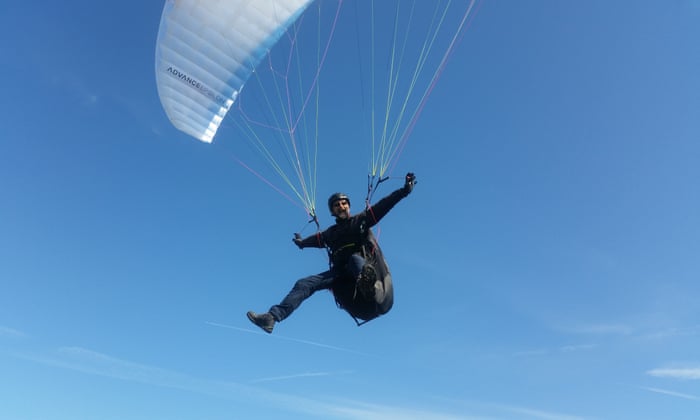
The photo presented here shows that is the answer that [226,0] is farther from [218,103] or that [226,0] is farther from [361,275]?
[361,275]

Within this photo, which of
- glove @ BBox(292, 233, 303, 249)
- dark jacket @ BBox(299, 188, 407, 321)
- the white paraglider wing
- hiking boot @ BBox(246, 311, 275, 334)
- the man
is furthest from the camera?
the white paraglider wing

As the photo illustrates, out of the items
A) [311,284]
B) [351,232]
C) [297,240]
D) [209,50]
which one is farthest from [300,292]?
[209,50]

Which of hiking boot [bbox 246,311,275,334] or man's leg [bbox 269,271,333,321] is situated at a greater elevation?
man's leg [bbox 269,271,333,321]

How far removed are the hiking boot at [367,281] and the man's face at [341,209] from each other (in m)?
1.29

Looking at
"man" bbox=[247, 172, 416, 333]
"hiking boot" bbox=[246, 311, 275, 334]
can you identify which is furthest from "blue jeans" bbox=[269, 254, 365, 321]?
"hiking boot" bbox=[246, 311, 275, 334]

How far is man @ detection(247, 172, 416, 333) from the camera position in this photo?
5863mm

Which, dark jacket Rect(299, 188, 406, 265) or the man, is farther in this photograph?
dark jacket Rect(299, 188, 406, 265)

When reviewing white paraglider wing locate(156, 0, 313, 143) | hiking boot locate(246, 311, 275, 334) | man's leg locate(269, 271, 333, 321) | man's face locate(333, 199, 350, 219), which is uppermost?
white paraglider wing locate(156, 0, 313, 143)

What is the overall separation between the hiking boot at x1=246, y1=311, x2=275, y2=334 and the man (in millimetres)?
94

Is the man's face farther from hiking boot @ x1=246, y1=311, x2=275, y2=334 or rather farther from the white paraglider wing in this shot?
the white paraglider wing

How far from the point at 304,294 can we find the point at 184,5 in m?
6.45

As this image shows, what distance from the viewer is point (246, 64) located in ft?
34.9

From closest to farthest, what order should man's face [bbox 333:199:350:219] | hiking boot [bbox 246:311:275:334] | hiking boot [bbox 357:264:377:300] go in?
hiking boot [bbox 246:311:275:334] < hiking boot [bbox 357:264:377:300] < man's face [bbox 333:199:350:219]

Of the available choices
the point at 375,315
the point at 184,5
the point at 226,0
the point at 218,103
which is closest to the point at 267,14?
the point at 226,0
